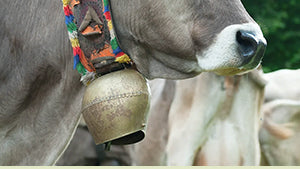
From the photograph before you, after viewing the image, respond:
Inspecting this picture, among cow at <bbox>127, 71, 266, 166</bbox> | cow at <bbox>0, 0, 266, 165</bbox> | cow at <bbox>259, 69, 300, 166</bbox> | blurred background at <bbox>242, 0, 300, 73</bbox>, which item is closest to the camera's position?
cow at <bbox>0, 0, 266, 165</bbox>

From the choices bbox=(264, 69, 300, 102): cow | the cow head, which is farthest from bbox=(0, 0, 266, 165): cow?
bbox=(264, 69, 300, 102): cow

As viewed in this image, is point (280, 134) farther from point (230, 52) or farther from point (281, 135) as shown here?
point (230, 52)

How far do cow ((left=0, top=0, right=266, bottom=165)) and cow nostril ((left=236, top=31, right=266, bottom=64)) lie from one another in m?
0.05

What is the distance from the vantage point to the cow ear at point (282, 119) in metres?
6.35

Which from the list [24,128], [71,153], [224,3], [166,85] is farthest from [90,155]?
[224,3]

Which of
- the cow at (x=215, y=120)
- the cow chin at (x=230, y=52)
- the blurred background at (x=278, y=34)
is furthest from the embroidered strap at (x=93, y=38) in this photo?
the blurred background at (x=278, y=34)

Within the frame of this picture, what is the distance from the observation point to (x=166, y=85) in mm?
6059

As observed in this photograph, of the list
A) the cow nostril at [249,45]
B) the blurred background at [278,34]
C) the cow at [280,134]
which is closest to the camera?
the cow nostril at [249,45]

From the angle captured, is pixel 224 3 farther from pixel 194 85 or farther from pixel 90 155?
pixel 90 155

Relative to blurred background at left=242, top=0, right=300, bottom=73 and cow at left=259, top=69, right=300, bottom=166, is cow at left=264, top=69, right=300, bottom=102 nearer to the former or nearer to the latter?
cow at left=259, top=69, right=300, bottom=166

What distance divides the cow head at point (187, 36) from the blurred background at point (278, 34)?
8.44 m

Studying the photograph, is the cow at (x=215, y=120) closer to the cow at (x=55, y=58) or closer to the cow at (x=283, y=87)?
the cow at (x=283, y=87)

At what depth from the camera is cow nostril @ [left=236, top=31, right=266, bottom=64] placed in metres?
1.78

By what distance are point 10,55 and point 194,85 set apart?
344 cm
